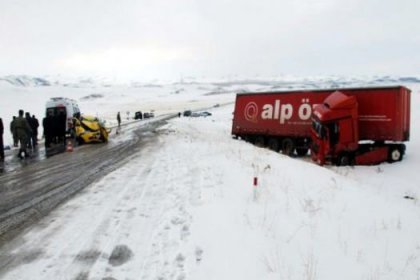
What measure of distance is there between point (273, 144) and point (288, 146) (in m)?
1.43

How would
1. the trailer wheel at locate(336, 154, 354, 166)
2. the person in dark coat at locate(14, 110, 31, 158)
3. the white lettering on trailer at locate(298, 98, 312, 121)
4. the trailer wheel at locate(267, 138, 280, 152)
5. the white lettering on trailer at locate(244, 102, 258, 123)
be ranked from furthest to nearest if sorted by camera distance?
the white lettering on trailer at locate(244, 102, 258, 123), the trailer wheel at locate(267, 138, 280, 152), the white lettering on trailer at locate(298, 98, 312, 121), the trailer wheel at locate(336, 154, 354, 166), the person in dark coat at locate(14, 110, 31, 158)

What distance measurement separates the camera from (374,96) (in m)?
20.5

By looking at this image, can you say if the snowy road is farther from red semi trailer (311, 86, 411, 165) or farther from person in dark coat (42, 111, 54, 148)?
person in dark coat (42, 111, 54, 148)

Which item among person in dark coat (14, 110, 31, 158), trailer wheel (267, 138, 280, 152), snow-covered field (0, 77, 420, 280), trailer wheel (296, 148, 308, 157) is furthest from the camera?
trailer wheel (267, 138, 280, 152)

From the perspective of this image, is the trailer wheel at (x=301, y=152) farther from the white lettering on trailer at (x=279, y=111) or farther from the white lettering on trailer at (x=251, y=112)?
the white lettering on trailer at (x=251, y=112)

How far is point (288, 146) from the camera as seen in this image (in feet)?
80.2

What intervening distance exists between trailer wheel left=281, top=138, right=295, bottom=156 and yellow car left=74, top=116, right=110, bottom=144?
10014 mm

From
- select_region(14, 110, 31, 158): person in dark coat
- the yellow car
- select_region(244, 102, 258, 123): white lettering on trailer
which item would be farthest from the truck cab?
select_region(14, 110, 31, 158): person in dark coat

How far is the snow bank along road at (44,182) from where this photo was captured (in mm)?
8148

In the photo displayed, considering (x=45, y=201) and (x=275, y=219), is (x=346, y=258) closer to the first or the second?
(x=275, y=219)

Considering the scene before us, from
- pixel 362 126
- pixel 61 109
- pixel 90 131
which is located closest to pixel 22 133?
pixel 90 131

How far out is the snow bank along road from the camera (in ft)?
26.7

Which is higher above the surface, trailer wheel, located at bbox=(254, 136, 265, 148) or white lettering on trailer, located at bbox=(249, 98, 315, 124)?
white lettering on trailer, located at bbox=(249, 98, 315, 124)

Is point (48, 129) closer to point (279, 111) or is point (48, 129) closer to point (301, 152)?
point (279, 111)
